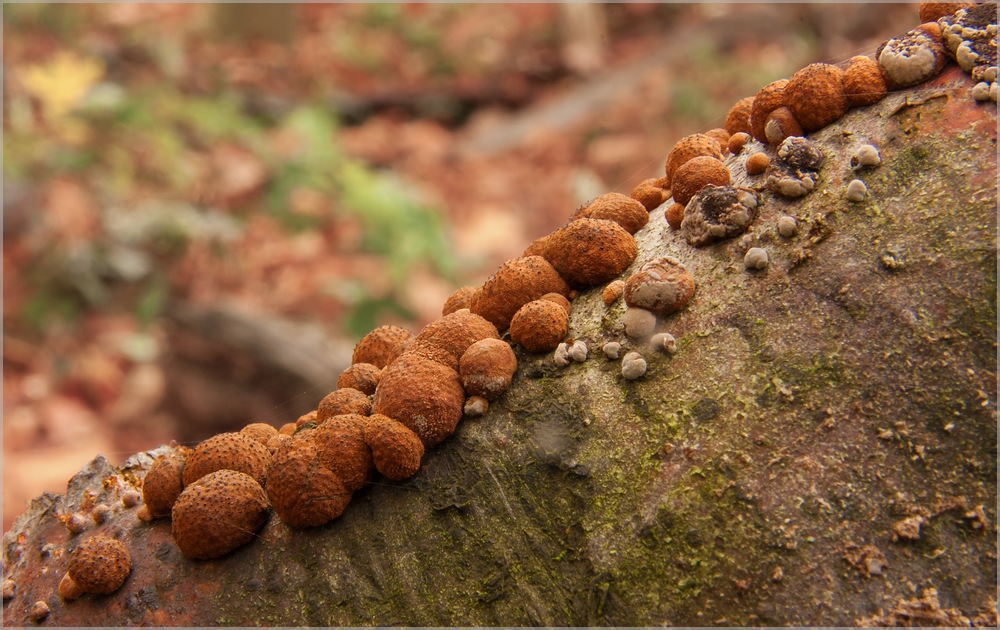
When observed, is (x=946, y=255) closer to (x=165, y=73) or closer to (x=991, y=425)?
(x=991, y=425)

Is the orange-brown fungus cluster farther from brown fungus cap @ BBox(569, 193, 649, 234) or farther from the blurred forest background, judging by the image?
the blurred forest background

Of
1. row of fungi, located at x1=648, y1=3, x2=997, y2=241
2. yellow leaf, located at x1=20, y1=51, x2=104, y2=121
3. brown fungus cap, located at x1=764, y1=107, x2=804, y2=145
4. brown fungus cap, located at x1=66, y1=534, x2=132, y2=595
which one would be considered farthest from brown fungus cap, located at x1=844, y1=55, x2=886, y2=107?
yellow leaf, located at x1=20, y1=51, x2=104, y2=121

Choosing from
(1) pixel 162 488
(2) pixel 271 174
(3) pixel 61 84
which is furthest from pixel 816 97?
(3) pixel 61 84

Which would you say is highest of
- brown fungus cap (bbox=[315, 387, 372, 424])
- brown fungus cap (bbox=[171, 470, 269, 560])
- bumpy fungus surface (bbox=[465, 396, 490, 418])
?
brown fungus cap (bbox=[315, 387, 372, 424])

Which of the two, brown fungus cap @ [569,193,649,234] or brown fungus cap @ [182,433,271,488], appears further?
brown fungus cap @ [569,193,649,234]

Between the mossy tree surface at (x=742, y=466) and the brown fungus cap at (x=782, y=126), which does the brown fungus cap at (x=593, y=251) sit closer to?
the mossy tree surface at (x=742, y=466)

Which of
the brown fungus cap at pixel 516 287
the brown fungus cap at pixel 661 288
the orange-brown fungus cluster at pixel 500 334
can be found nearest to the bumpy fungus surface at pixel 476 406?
the orange-brown fungus cluster at pixel 500 334
